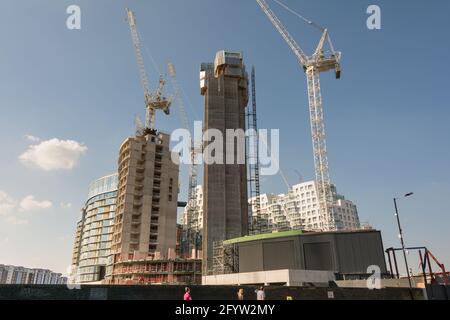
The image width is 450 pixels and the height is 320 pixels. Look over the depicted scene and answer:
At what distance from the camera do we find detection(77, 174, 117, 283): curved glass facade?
13875 cm

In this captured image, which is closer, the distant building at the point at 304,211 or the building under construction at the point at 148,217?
the building under construction at the point at 148,217

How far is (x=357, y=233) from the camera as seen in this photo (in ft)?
218

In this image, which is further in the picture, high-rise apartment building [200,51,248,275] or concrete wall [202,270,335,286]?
high-rise apartment building [200,51,248,275]

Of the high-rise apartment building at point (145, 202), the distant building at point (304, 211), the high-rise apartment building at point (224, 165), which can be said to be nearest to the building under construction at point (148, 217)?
the high-rise apartment building at point (145, 202)

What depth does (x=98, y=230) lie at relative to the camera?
152 m

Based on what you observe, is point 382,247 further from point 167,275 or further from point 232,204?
point 167,275

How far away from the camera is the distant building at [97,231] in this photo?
13875cm

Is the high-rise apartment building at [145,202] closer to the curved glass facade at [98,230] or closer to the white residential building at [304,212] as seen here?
the curved glass facade at [98,230]

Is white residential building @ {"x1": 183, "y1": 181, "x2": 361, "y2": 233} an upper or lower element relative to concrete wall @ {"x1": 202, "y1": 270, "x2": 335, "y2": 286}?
upper

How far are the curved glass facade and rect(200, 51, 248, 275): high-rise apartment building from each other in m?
53.8

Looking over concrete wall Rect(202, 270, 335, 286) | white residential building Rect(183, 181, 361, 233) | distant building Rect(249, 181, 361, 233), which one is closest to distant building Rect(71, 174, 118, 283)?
white residential building Rect(183, 181, 361, 233)

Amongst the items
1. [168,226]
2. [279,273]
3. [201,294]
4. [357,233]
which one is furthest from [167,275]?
[201,294]

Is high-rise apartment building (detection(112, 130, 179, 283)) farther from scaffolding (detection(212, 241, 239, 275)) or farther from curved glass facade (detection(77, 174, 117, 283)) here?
curved glass facade (detection(77, 174, 117, 283))

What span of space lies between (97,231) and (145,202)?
175ft
